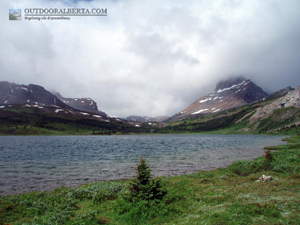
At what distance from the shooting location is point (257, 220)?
11.4 m

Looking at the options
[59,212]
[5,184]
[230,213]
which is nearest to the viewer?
[230,213]

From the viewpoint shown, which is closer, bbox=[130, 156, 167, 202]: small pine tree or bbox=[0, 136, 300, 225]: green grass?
bbox=[0, 136, 300, 225]: green grass

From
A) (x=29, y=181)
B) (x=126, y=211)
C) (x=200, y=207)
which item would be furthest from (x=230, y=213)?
(x=29, y=181)

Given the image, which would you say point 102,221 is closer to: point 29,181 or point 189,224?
point 189,224

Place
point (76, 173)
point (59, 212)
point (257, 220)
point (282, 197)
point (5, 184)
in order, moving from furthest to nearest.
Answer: point (76, 173)
point (5, 184)
point (59, 212)
point (282, 197)
point (257, 220)

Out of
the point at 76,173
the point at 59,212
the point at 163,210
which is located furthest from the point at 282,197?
the point at 76,173

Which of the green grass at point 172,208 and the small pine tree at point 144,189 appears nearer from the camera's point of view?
the green grass at point 172,208

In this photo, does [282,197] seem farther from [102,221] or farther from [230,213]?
[102,221]

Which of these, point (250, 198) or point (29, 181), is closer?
point (250, 198)

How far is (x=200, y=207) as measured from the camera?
52.8 feet

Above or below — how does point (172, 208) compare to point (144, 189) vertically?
below

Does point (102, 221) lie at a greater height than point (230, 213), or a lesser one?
Answer: lesser

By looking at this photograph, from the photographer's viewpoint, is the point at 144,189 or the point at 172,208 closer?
the point at 172,208

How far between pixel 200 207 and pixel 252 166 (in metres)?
22.0
